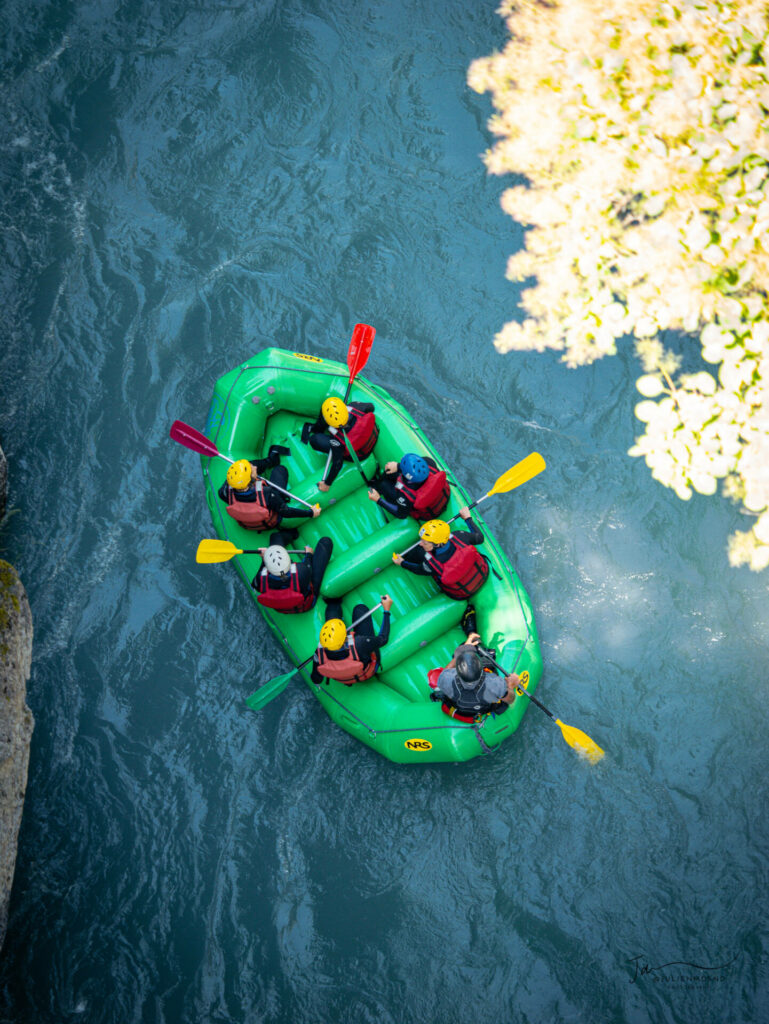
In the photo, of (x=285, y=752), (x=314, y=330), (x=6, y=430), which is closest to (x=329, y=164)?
(x=314, y=330)

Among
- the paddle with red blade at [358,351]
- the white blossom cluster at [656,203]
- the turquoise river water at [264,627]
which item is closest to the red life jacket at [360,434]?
the paddle with red blade at [358,351]

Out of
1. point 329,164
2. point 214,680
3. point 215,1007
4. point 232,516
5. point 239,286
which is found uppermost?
point 329,164

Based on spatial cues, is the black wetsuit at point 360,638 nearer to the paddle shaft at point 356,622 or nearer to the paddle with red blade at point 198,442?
the paddle shaft at point 356,622

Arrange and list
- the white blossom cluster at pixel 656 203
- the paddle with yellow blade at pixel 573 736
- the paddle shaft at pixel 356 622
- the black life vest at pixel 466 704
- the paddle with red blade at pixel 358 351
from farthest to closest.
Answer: the white blossom cluster at pixel 656 203 → the paddle with red blade at pixel 358 351 → the paddle shaft at pixel 356 622 → the paddle with yellow blade at pixel 573 736 → the black life vest at pixel 466 704

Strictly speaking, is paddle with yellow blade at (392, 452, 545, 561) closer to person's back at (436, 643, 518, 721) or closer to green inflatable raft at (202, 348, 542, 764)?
green inflatable raft at (202, 348, 542, 764)

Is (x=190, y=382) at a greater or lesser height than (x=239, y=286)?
lesser

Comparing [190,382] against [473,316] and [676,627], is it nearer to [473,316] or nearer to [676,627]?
[473,316]

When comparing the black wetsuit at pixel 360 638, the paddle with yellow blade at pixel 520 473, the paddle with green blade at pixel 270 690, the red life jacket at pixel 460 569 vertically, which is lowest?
the paddle with green blade at pixel 270 690
